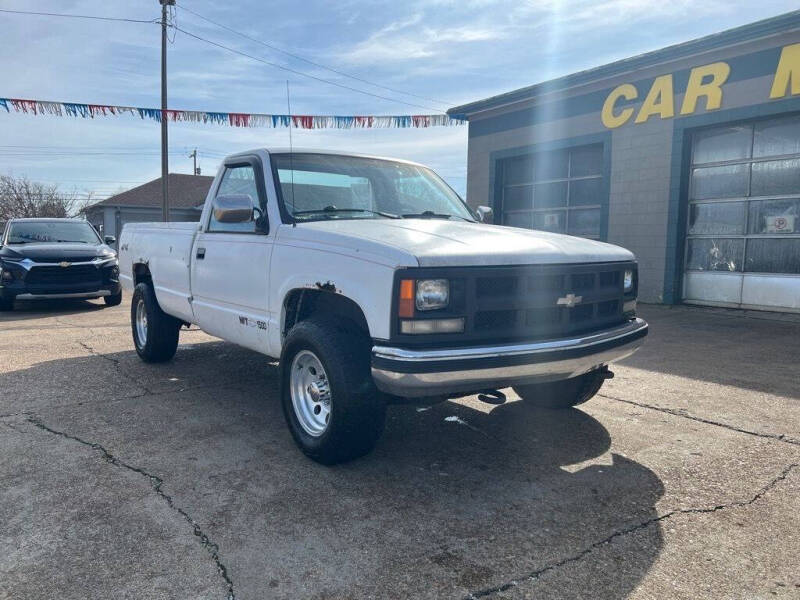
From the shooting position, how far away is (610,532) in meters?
2.95

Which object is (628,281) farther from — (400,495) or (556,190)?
(556,190)

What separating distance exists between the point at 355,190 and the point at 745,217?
29.6ft

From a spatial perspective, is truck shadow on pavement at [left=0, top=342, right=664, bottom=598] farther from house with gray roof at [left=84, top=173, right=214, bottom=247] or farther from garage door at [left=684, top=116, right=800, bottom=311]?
house with gray roof at [left=84, top=173, right=214, bottom=247]

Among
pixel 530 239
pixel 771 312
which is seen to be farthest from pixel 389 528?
pixel 771 312

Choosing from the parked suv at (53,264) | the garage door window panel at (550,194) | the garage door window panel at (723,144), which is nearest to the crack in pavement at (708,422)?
the garage door window panel at (723,144)

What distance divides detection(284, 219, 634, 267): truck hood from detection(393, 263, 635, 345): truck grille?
0.17 feet

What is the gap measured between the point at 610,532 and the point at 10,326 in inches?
373

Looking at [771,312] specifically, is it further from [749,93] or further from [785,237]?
[749,93]

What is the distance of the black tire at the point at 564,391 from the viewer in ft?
Result: 15.0

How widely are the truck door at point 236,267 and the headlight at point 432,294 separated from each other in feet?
4.86

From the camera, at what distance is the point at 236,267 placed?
4660 mm

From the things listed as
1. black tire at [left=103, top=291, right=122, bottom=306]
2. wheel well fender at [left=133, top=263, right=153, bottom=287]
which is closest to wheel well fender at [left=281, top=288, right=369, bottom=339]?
wheel well fender at [left=133, top=263, right=153, bottom=287]

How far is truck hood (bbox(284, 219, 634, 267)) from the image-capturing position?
326cm

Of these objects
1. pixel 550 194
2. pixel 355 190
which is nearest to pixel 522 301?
pixel 355 190
